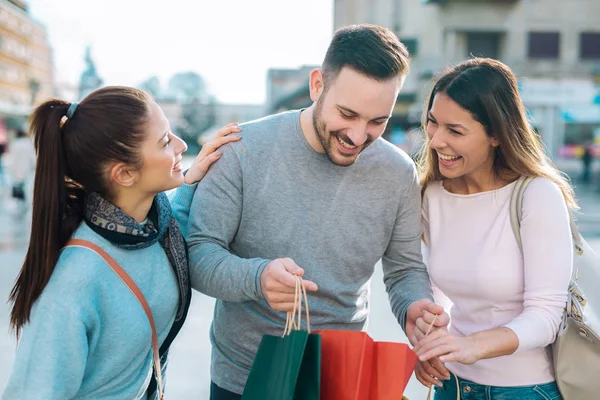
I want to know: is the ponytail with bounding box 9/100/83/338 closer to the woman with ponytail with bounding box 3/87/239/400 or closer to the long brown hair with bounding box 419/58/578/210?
the woman with ponytail with bounding box 3/87/239/400

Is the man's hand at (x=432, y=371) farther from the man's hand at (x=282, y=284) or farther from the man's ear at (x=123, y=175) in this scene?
the man's ear at (x=123, y=175)

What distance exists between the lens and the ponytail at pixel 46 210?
1.58 meters

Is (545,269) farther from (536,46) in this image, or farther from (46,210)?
(536,46)

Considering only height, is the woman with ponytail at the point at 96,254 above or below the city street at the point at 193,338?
above

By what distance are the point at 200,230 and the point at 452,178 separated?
1.04m

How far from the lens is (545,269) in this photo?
1.96 meters

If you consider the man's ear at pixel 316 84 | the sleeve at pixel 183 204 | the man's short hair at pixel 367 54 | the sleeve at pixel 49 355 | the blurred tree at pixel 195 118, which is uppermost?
the man's short hair at pixel 367 54

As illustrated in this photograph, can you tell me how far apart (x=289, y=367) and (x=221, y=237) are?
0.60 meters

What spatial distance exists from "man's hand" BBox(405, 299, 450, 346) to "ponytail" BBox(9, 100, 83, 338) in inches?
43.9

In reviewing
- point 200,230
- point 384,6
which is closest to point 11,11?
point 384,6

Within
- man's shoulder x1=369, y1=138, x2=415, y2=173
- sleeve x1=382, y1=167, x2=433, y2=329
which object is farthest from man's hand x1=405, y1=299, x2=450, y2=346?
man's shoulder x1=369, y1=138, x2=415, y2=173

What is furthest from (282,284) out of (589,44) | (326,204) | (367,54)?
(589,44)

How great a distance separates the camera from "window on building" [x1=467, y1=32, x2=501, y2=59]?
2366cm

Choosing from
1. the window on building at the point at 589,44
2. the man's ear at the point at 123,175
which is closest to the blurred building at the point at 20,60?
the window on building at the point at 589,44
